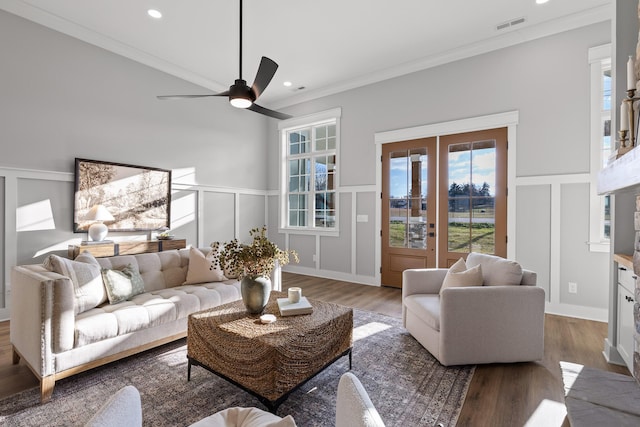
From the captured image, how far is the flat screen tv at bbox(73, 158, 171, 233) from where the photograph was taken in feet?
12.5

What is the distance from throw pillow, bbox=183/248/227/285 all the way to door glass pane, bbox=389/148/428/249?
2743 millimetres

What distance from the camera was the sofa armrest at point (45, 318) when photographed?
1.90 meters

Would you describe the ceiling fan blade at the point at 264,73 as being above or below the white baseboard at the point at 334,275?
above

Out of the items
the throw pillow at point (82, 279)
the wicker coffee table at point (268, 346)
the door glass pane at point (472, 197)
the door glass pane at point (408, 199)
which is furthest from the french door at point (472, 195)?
the throw pillow at point (82, 279)

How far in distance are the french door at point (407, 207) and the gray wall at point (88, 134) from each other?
2852mm

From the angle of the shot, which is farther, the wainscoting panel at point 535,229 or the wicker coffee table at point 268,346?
the wainscoting panel at point 535,229

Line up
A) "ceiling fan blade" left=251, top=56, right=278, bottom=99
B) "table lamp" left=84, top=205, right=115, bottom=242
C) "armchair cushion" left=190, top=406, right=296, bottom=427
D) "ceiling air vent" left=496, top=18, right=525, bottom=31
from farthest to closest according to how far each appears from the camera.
A: "table lamp" left=84, top=205, right=115, bottom=242 → "ceiling air vent" left=496, top=18, right=525, bottom=31 → "ceiling fan blade" left=251, top=56, right=278, bottom=99 → "armchair cushion" left=190, top=406, right=296, bottom=427

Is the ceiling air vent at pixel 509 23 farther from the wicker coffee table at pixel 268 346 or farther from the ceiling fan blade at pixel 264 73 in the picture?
the wicker coffee table at pixel 268 346

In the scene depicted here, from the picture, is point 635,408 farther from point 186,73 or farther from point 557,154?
point 186,73

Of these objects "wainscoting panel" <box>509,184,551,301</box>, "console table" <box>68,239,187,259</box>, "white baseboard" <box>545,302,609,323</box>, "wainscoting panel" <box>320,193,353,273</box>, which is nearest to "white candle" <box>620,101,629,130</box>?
"wainscoting panel" <box>509,184,551,301</box>

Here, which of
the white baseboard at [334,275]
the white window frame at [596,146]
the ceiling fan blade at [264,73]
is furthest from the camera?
the white baseboard at [334,275]

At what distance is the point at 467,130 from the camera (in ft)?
13.6

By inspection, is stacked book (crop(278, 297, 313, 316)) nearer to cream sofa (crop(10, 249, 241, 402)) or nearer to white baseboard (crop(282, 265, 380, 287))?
cream sofa (crop(10, 249, 241, 402))

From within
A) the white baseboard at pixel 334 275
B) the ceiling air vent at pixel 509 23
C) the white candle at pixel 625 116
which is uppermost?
the ceiling air vent at pixel 509 23
